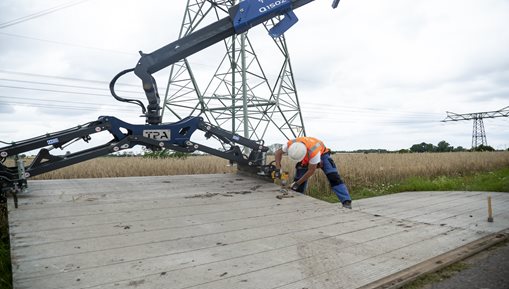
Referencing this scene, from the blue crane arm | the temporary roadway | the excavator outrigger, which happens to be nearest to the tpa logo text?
the excavator outrigger

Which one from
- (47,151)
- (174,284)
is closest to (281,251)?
(174,284)

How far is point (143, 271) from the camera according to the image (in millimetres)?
2705

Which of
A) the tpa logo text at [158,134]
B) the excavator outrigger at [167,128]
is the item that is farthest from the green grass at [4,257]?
the tpa logo text at [158,134]

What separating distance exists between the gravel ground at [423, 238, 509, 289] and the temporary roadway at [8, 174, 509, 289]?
0.16 m

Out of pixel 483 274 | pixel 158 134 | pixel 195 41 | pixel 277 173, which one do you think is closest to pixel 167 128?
pixel 158 134

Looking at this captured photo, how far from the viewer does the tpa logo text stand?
543cm

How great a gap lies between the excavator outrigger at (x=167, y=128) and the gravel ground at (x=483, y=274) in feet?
11.6

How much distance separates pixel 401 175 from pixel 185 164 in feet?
22.5

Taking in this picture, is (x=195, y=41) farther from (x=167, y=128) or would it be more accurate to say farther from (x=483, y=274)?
(x=483, y=274)

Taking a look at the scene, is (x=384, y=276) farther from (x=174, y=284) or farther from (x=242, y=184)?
(x=242, y=184)

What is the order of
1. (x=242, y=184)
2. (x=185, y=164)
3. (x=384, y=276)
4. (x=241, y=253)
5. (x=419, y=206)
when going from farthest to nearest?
1. (x=185, y=164)
2. (x=419, y=206)
3. (x=242, y=184)
4. (x=241, y=253)
5. (x=384, y=276)

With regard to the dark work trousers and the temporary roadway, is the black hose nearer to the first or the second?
the temporary roadway

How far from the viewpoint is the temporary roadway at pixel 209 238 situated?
2674mm

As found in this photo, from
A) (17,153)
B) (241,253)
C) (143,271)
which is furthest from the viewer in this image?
(17,153)
